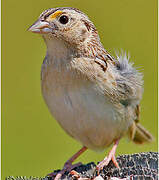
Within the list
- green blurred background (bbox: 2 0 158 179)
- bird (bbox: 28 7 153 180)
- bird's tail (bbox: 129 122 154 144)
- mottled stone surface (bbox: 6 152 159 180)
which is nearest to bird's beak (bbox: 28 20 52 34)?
bird (bbox: 28 7 153 180)

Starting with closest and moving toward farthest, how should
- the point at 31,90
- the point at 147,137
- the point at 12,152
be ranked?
the point at 147,137, the point at 12,152, the point at 31,90

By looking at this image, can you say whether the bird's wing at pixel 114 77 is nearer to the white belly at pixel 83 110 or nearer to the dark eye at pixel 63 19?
the white belly at pixel 83 110

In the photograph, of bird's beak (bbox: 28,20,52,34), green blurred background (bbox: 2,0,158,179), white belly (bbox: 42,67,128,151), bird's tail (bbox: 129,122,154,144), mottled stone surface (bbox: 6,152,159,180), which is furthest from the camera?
green blurred background (bbox: 2,0,158,179)

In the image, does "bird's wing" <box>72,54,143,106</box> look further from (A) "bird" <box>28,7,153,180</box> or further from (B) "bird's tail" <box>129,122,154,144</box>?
(B) "bird's tail" <box>129,122,154,144</box>

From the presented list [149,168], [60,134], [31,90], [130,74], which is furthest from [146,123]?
[149,168]

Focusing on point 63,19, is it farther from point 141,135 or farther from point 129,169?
point 141,135

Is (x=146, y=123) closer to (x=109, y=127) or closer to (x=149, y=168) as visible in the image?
(x=109, y=127)
